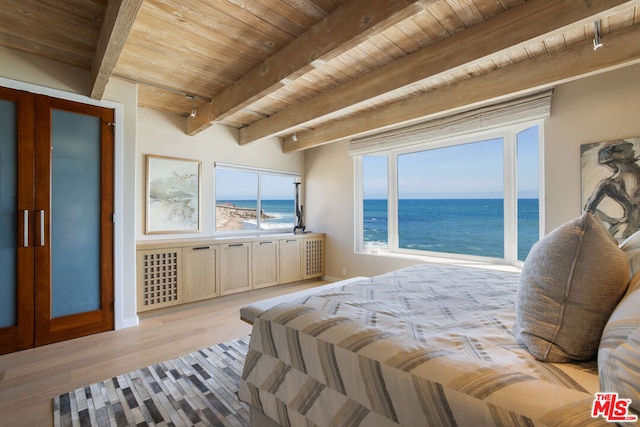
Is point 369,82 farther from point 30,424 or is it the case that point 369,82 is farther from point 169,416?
point 30,424

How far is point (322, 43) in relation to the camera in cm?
195

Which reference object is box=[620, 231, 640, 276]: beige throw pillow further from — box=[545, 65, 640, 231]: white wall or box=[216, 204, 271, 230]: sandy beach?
box=[216, 204, 271, 230]: sandy beach

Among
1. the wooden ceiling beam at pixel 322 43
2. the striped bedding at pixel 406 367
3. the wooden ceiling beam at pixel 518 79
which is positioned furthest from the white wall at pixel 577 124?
the wooden ceiling beam at pixel 322 43

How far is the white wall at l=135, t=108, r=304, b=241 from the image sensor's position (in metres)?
3.61

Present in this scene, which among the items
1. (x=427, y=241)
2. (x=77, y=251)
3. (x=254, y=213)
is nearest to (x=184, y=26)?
(x=77, y=251)

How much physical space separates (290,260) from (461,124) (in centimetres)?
300

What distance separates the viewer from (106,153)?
2.85 meters

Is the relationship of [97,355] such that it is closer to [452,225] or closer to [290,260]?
[290,260]

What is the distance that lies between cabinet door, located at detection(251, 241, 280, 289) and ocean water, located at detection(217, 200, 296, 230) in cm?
60

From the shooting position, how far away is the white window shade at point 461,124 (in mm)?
2844

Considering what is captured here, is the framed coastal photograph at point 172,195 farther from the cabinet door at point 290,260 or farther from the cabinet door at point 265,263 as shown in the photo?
the cabinet door at point 290,260

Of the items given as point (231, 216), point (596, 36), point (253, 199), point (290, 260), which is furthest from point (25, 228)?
point (596, 36)

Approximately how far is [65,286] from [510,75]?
434 cm

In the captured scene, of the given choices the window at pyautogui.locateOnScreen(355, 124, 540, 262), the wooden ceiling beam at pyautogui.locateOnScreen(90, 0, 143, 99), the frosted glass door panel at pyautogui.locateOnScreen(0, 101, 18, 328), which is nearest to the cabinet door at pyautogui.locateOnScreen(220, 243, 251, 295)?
the window at pyautogui.locateOnScreen(355, 124, 540, 262)
